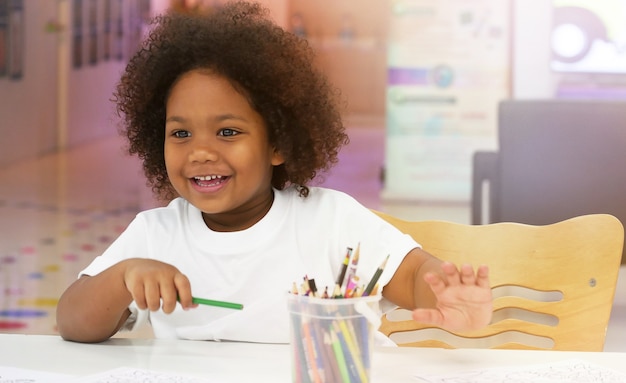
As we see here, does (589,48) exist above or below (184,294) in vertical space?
above

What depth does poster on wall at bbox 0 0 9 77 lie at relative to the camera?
6863 mm

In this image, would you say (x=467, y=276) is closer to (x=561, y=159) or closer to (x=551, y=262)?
(x=551, y=262)

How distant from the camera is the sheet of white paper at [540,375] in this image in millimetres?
974

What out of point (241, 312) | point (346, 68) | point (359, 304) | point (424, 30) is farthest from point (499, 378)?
point (346, 68)

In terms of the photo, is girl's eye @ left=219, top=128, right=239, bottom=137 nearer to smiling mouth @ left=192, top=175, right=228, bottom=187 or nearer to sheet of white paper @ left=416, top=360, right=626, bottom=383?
smiling mouth @ left=192, top=175, right=228, bottom=187

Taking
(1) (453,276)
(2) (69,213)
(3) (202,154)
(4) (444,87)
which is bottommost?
(2) (69,213)

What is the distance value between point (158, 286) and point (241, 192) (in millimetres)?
280

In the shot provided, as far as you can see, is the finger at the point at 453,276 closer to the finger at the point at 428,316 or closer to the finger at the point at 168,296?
the finger at the point at 428,316

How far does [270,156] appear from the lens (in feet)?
4.27

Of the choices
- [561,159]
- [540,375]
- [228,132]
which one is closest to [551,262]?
[540,375]

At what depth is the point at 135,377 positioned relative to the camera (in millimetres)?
969

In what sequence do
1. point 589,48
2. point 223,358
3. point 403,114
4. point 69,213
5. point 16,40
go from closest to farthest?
1. point 223,358
2. point 589,48
3. point 69,213
4. point 403,114
5. point 16,40

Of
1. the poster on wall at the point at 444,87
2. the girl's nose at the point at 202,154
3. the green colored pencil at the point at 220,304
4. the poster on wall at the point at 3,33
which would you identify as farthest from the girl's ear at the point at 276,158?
the poster on wall at the point at 3,33

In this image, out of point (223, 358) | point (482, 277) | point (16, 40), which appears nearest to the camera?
point (482, 277)
